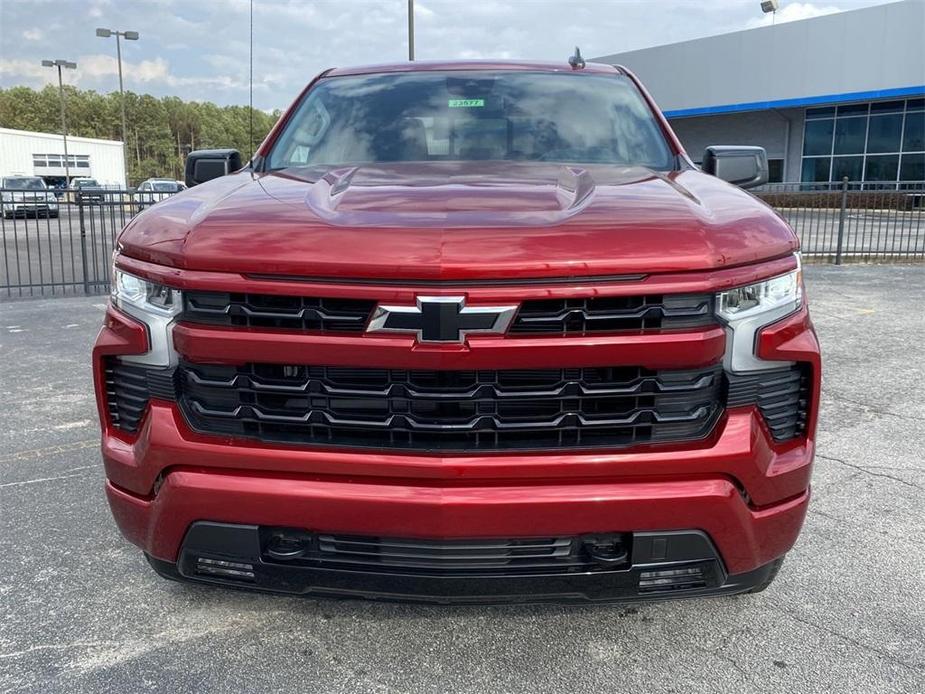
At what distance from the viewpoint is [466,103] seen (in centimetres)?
350

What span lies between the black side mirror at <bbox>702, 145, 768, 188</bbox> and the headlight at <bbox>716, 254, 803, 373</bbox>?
1.47 meters

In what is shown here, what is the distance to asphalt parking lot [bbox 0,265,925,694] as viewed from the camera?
2322 mm

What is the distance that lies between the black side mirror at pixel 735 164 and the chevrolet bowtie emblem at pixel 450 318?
1.91 meters

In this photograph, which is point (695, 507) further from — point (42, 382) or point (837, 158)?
point (837, 158)

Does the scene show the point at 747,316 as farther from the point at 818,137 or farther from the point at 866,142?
the point at 818,137

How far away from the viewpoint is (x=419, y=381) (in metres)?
2.01

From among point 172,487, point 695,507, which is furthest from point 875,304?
point 172,487

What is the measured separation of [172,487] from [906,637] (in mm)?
2303

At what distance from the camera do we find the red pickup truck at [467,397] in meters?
1.95

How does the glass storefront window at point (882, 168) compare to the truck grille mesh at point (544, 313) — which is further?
the glass storefront window at point (882, 168)

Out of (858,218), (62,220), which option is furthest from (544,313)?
(858,218)

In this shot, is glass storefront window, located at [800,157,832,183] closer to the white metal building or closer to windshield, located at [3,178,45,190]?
windshield, located at [3,178,45,190]

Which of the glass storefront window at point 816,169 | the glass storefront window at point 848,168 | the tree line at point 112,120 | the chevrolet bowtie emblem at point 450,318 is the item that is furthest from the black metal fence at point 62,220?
the tree line at point 112,120

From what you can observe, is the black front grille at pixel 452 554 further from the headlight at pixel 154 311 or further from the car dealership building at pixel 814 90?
the car dealership building at pixel 814 90
